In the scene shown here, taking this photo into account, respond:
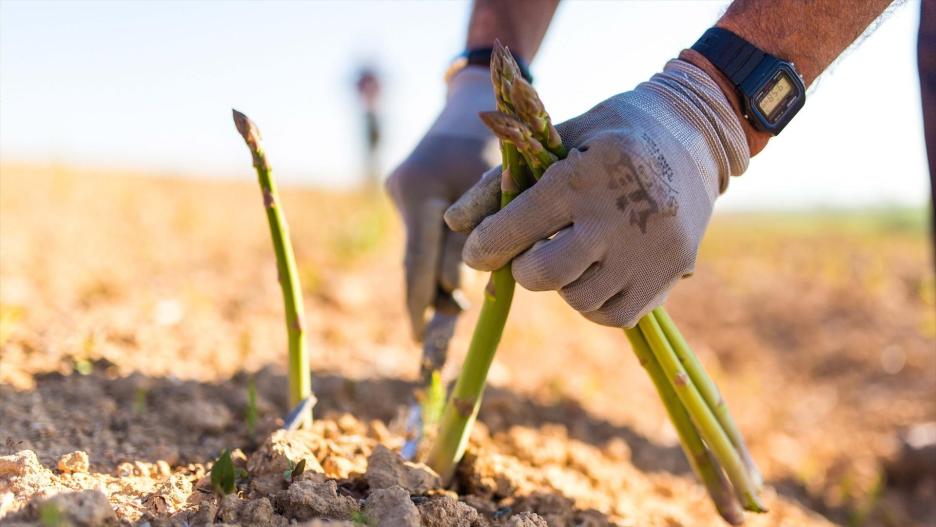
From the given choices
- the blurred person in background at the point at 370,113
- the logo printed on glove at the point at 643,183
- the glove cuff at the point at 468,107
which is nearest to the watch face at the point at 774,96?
the logo printed on glove at the point at 643,183

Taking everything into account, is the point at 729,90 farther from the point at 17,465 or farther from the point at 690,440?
the point at 17,465

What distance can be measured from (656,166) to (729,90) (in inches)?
11.9

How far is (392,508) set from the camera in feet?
3.72

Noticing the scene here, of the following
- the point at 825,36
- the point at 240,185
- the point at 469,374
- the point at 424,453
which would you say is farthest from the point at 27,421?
the point at 240,185

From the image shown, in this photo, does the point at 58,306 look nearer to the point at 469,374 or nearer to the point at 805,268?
the point at 469,374

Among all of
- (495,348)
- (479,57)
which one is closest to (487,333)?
(495,348)

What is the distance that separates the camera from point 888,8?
141 cm

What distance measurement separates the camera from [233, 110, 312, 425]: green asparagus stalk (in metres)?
1.31

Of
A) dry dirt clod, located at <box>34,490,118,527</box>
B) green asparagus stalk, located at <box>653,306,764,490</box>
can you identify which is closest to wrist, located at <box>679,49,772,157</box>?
green asparagus stalk, located at <box>653,306,764,490</box>

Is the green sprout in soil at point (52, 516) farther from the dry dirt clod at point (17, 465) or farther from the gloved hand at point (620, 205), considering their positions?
the gloved hand at point (620, 205)

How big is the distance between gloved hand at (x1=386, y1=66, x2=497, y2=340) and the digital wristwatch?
626mm

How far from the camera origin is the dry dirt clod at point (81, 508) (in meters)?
1.00

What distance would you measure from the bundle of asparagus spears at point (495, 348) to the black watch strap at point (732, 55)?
0.37 metres

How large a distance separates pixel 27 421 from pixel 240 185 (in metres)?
8.96
